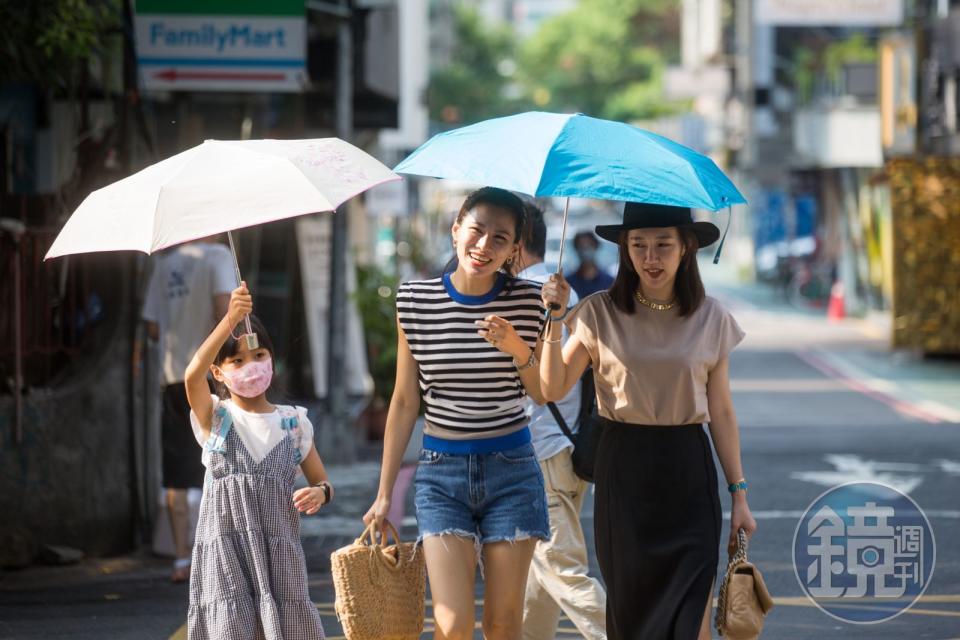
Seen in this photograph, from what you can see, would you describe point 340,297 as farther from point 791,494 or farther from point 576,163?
point 576,163

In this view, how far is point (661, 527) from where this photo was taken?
498 centimetres

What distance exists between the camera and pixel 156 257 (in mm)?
8836

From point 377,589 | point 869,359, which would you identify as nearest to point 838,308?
point 869,359

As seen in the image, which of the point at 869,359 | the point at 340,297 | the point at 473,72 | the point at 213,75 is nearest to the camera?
the point at 213,75

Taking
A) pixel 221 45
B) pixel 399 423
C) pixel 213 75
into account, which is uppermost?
pixel 221 45

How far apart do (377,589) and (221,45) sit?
6.35m

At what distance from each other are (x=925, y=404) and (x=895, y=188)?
5.73 m

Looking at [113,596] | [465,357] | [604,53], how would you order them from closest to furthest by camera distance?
[465,357]
[113,596]
[604,53]

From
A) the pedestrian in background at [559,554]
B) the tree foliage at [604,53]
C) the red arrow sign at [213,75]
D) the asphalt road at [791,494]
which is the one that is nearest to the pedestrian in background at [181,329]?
the asphalt road at [791,494]

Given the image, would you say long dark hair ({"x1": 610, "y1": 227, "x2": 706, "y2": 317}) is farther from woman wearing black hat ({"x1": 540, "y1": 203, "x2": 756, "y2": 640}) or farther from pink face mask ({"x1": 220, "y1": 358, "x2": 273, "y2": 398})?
pink face mask ({"x1": 220, "y1": 358, "x2": 273, "y2": 398})

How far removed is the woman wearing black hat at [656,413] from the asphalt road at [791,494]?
207cm

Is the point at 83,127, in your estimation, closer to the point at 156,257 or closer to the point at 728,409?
the point at 156,257

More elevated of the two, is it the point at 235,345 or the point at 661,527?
the point at 235,345

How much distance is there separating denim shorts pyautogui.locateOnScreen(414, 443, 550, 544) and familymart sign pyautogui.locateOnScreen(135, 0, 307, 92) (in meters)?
6.06
